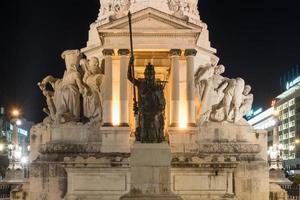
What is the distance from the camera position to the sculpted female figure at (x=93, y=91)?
34.5 metres

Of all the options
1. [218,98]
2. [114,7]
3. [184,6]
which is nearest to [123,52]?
[218,98]

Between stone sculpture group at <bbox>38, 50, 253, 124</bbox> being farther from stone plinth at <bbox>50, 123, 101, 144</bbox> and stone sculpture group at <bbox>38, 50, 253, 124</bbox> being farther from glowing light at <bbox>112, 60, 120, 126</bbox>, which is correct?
glowing light at <bbox>112, 60, 120, 126</bbox>

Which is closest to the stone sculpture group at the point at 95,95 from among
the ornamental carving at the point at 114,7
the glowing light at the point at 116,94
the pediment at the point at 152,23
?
the glowing light at the point at 116,94

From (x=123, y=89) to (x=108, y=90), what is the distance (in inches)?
30.5

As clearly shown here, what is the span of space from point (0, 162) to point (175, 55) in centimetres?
6236

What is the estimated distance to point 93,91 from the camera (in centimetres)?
3459

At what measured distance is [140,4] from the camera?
38656 millimetres

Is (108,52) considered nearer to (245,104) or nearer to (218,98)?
(218,98)

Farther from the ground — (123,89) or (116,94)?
(123,89)

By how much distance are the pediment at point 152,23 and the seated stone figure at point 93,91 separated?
2.59 meters

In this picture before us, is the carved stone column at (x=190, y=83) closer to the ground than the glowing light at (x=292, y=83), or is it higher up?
closer to the ground

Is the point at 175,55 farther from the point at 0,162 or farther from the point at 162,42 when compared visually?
the point at 0,162

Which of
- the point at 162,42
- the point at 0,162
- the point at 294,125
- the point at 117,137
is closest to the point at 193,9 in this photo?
the point at 162,42

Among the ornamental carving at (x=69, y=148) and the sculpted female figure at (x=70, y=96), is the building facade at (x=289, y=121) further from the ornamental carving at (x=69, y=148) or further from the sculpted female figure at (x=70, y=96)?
the ornamental carving at (x=69, y=148)
